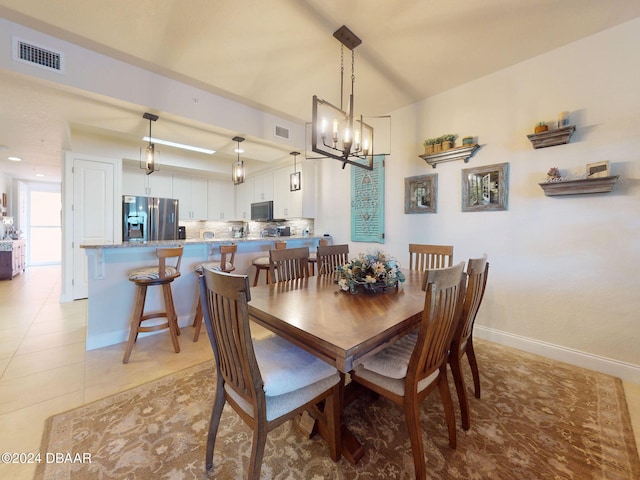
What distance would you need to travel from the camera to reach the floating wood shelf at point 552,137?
7.20 feet

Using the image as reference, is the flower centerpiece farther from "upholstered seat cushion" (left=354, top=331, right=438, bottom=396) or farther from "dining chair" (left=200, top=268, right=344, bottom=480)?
"dining chair" (left=200, top=268, right=344, bottom=480)

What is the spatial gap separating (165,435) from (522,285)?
3.21 meters

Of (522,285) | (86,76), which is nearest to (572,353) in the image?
(522,285)

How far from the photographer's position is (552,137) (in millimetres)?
2275

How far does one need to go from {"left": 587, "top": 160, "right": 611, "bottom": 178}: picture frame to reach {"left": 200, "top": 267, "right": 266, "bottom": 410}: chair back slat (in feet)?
9.31

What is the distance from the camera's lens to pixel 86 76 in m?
2.36

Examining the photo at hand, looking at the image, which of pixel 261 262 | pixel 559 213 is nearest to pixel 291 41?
pixel 261 262

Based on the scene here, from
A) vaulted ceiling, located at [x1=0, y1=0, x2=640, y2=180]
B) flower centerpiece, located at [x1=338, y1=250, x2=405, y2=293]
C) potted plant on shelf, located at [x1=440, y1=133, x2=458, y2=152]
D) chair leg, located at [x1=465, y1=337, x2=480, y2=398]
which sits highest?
vaulted ceiling, located at [x1=0, y1=0, x2=640, y2=180]

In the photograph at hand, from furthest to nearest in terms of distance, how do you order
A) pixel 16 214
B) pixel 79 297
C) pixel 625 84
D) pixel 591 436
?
pixel 16 214 → pixel 79 297 → pixel 625 84 → pixel 591 436

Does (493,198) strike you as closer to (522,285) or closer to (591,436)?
(522,285)

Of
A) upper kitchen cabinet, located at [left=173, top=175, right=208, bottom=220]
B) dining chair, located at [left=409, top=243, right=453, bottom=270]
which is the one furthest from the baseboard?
upper kitchen cabinet, located at [left=173, top=175, right=208, bottom=220]

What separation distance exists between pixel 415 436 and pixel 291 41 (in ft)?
9.68

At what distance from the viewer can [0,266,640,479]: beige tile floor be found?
5.12 feet

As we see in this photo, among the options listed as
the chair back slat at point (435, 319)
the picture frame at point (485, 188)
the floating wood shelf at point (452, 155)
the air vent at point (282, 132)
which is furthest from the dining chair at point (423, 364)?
the air vent at point (282, 132)
